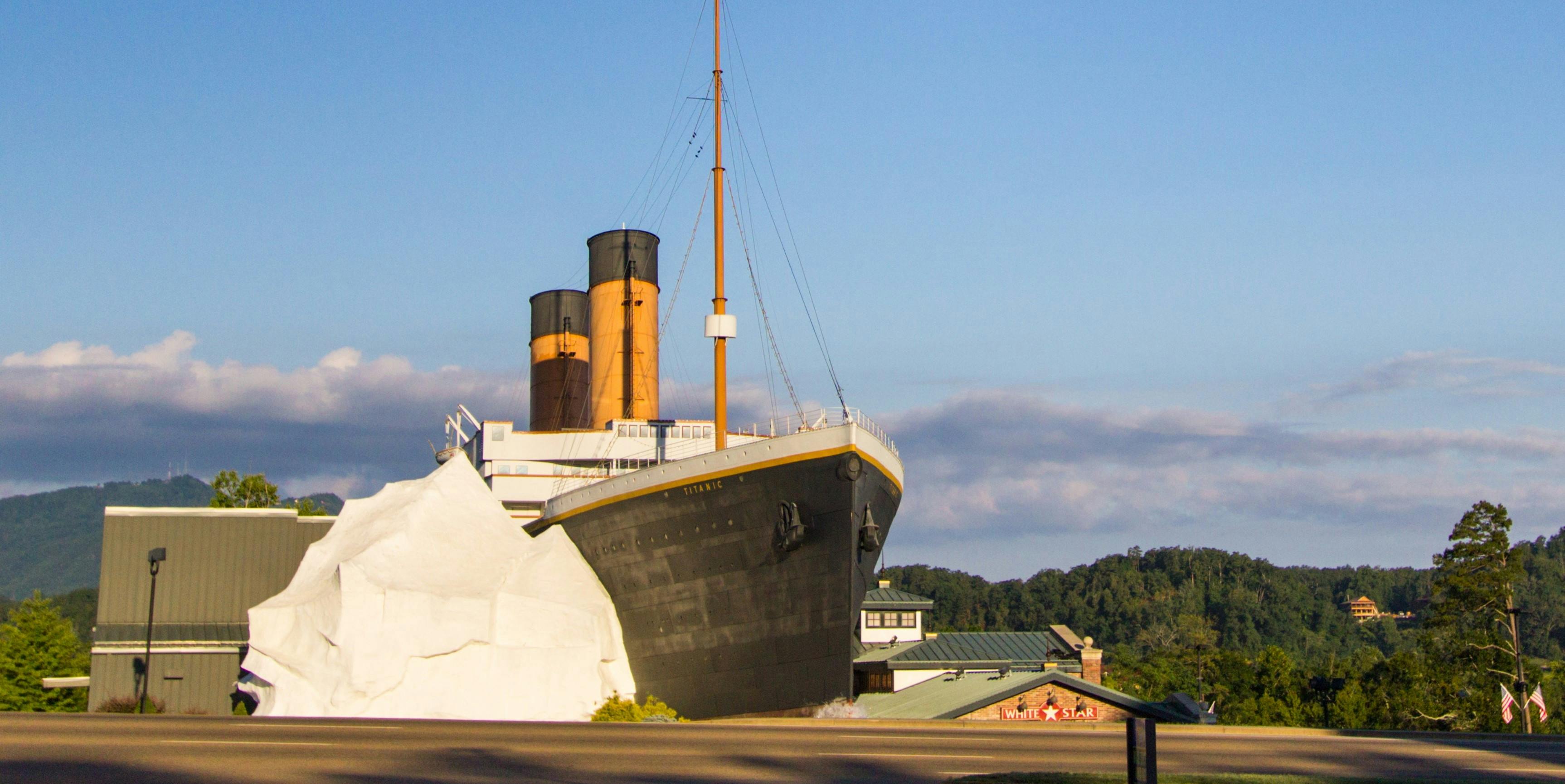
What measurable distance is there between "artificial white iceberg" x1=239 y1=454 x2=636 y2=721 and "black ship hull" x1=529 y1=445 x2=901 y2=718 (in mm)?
1623

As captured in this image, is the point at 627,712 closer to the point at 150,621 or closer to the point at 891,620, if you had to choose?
the point at 150,621

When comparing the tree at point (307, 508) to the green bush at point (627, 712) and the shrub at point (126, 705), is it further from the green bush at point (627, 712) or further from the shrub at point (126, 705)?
the green bush at point (627, 712)

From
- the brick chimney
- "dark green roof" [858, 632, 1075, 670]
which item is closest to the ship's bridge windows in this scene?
"dark green roof" [858, 632, 1075, 670]

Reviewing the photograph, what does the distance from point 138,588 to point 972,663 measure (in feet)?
96.2

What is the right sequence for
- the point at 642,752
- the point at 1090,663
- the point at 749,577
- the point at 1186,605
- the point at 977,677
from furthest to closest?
the point at 1186,605 → the point at 1090,663 → the point at 977,677 → the point at 749,577 → the point at 642,752

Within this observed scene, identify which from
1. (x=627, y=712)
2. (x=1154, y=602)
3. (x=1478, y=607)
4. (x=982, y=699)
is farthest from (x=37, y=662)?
(x=1154, y=602)

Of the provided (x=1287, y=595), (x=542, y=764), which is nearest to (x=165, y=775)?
(x=542, y=764)

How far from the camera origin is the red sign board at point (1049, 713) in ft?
110

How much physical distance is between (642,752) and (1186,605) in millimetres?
173791

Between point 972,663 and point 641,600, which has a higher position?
point 641,600

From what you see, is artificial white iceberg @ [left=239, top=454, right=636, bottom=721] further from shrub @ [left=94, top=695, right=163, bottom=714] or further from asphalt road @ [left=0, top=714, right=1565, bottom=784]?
asphalt road @ [left=0, top=714, right=1565, bottom=784]

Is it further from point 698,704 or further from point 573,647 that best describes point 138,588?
point 698,704

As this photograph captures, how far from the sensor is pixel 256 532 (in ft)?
125

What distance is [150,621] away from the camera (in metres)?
31.2
